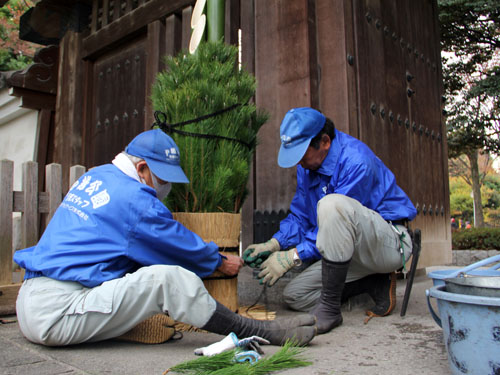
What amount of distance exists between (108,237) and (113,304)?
0.30 m

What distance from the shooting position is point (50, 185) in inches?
138

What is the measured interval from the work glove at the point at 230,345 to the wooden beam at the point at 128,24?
3599 mm

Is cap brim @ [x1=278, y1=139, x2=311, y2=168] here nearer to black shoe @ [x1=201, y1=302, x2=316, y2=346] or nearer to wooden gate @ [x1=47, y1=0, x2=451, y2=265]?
wooden gate @ [x1=47, y1=0, x2=451, y2=265]

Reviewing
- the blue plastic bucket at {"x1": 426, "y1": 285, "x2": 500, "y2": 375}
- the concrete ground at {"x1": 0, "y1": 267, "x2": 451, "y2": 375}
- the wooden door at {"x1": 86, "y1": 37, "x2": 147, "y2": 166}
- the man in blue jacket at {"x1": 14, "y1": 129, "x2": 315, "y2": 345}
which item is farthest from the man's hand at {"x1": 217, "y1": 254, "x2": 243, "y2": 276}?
the wooden door at {"x1": 86, "y1": 37, "x2": 147, "y2": 166}

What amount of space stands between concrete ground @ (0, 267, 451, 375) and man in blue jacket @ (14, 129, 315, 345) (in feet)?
0.31

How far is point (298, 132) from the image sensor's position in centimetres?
268

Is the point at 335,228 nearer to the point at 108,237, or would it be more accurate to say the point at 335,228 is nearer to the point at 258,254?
the point at 258,254

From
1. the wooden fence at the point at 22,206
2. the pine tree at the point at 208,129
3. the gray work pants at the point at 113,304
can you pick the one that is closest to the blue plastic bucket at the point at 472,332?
the gray work pants at the point at 113,304

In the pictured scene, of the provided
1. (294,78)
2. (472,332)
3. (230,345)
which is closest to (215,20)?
(294,78)

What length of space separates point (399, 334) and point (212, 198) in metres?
1.23

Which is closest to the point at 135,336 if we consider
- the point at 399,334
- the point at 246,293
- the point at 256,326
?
the point at 256,326

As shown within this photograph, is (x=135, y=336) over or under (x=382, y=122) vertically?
under

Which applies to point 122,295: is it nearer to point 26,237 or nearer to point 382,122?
point 26,237

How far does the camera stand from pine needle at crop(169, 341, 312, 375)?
1.54 metres
